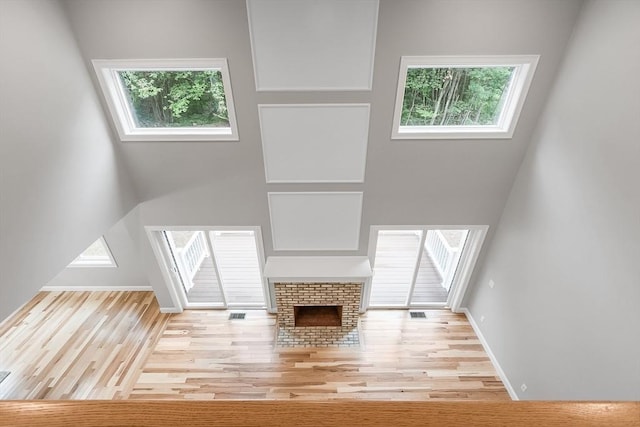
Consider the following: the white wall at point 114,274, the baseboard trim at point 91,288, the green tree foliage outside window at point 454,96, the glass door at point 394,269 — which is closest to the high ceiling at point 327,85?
the green tree foliage outside window at point 454,96

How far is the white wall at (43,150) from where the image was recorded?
239 cm

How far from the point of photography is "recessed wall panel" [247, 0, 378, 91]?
279 centimetres

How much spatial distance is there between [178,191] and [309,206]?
64.3 inches

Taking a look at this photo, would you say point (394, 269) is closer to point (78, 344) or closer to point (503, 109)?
point (503, 109)

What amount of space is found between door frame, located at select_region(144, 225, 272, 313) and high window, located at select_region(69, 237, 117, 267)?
1.24m

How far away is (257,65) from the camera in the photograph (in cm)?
303

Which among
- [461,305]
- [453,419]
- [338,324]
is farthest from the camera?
Answer: [461,305]

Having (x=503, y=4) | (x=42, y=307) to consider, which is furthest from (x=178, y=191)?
(x=503, y=4)

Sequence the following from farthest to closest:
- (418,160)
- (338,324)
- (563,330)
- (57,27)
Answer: (338,324) → (418,160) → (563,330) → (57,27)

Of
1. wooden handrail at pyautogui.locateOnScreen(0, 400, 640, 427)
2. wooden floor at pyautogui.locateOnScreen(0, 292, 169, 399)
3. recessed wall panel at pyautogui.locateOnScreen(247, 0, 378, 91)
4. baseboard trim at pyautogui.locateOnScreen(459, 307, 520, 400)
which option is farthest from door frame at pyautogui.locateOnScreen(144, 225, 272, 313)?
wooden handrail at pyautogui.locateOnScreen(0, 400, 640, 427)

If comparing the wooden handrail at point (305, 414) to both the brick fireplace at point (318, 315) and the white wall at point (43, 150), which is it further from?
the brick fireplace at point (318, 315)

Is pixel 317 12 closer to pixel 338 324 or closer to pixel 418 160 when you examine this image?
pixel 418 160

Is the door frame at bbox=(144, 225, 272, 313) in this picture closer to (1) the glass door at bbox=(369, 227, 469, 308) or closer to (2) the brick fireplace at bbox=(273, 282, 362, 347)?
(2) the brick fireplace at bbox=(273, 282, 362, 347)

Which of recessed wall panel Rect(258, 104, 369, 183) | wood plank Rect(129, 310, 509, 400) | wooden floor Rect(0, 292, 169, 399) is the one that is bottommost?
wood plank Rect(129, 310, 509, 400)
